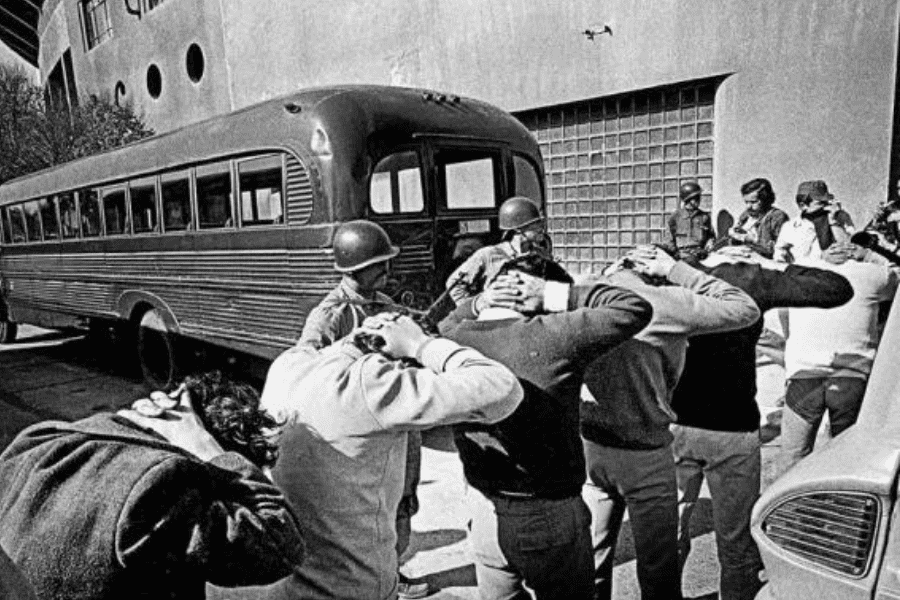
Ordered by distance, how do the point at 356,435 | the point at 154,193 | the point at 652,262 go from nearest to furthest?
the point at 356,435 < the point at 652,262 < the point at 154,193

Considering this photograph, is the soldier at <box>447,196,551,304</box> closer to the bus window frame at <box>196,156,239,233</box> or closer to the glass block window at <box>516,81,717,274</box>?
the bus window frame at <box>196,156,239,233</box>

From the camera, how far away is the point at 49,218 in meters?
8.89

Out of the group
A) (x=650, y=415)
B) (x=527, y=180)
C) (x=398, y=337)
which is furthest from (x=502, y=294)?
(x=527, y=180)

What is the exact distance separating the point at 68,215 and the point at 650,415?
7906 mm

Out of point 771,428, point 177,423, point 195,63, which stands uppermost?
point 195,63

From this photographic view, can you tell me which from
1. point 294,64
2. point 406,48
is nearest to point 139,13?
point 294,64

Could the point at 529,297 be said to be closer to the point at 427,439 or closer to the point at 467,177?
the point at 427,439

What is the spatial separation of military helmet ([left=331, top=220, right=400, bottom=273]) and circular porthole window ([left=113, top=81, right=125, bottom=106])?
21826 mm

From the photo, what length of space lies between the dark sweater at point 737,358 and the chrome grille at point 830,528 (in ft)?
4.01

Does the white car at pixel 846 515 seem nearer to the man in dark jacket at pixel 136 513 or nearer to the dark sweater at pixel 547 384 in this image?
the dark sweater at pixel 547 384

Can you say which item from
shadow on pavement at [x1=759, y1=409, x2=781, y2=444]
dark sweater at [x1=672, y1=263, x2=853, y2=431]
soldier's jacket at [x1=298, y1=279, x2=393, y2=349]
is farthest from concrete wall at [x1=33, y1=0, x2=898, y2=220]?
soldier's jacket at [x1=298, y1=279, x2=393, y2=349]

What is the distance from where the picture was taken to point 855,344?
139 inches

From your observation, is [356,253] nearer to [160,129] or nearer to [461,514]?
[461,514]

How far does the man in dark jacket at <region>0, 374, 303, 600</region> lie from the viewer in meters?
1.27
